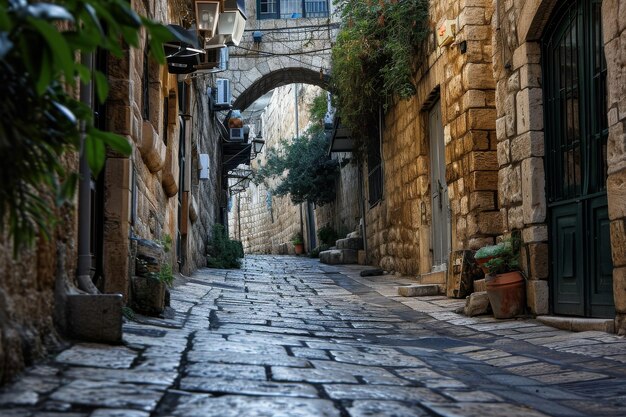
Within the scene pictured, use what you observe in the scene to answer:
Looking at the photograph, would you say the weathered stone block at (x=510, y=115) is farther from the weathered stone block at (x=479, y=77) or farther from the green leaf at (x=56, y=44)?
the green leaf at (x=56, y=44)

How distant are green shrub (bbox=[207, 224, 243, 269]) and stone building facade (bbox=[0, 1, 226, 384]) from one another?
263cm

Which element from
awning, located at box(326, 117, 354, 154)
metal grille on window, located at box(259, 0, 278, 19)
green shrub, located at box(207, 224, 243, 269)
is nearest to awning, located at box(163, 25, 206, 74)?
green shrub, located at box(207, 224, 243, 269)

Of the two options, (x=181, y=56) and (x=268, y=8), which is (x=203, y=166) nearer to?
(x=181, y=56)

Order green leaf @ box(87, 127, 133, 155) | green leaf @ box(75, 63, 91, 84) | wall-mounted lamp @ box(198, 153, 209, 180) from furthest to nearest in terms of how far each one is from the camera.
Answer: wall-mounted lamp @ box(198, 153, 209, 180)
green leaf @ box(87, 127, 133, 155)
green leaf @ box(75, 63, 91, 84)

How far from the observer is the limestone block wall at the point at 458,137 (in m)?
8.40

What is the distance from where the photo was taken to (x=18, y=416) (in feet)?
7.30

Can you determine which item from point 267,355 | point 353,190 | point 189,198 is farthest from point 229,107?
point 267,355

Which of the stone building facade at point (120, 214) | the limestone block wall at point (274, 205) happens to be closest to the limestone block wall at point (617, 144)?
the stone building facade at point (120, 214)

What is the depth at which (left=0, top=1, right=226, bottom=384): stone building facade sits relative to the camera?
286cm

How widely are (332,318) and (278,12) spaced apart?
557 inches

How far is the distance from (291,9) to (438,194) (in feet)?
35.9

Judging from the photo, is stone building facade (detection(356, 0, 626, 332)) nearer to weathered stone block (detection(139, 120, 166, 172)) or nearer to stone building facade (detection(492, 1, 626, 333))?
→ stone building facade (detection(492, 1, 626, 333))

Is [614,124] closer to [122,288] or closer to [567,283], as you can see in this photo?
[567,283]

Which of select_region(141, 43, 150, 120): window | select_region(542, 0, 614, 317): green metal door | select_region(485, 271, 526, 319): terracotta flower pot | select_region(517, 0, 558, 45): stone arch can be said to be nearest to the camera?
select_region(542, 0, 614, 317): green metal door
